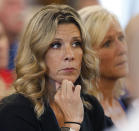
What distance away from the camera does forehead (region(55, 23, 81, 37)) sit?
151 cm

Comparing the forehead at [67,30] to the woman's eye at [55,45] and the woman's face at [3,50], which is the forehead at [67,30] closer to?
the woman's eye at [55,45]

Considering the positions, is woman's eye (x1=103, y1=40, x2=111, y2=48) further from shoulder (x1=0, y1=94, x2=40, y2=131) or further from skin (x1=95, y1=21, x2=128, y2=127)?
shoulder (x1=0, y1=94, x2=40, y2=131)

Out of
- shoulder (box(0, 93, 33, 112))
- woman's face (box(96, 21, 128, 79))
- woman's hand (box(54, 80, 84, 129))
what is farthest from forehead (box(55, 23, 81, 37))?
woman's face (box(96, 21, 128, 79))

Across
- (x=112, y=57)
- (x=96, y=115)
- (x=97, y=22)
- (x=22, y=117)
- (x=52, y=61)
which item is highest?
(x=97, y=22)

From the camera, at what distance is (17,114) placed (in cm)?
138

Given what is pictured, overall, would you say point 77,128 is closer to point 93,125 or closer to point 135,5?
point 93,125

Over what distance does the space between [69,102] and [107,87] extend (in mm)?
712

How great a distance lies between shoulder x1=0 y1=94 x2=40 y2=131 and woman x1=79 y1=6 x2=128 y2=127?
2.17 feet

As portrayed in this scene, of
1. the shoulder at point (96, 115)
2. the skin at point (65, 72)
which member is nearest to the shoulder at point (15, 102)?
the skin at point (65, 72)

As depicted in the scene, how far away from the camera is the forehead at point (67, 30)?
1514mm

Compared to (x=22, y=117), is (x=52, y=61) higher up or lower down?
higher up

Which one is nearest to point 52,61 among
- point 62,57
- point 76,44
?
point 62,57

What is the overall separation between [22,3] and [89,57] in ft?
2.03

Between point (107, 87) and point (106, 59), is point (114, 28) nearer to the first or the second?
point (106, 59)
